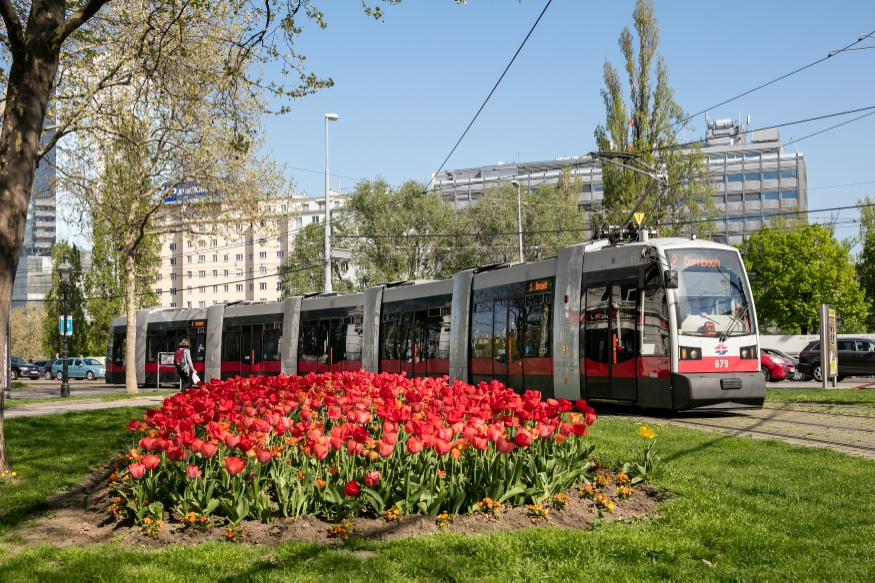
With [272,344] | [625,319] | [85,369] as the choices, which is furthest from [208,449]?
[85,369]

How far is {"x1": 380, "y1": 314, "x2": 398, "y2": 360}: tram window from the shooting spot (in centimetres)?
2541

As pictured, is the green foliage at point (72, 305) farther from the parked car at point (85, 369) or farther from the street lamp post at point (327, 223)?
the street lamp post at point (327, 223)

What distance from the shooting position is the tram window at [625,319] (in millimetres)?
16047

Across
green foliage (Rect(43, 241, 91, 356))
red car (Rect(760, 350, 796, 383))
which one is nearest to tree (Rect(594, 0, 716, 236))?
red car (Rect(760, 350, 796, 383))

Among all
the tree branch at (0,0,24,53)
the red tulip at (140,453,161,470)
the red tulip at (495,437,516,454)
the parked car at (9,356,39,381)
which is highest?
the tree branch at (0,0,24,53)

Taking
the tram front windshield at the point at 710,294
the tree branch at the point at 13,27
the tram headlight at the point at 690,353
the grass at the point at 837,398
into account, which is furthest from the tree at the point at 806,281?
the tree branch at the point at 13,27

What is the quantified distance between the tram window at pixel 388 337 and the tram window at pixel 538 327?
6.92 metres

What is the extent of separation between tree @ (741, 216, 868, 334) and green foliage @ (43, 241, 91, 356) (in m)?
52.2

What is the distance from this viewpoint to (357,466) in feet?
22.9

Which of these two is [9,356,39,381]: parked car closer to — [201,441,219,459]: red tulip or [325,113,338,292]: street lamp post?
[325,113,338,292]: street lamp post

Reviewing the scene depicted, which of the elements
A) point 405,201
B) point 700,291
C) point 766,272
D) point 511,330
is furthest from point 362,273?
point 700,291

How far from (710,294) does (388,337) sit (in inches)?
463

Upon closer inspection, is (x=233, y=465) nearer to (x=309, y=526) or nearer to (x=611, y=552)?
(x=309, y=526)

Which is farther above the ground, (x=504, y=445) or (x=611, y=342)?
(x=611, y=342)
